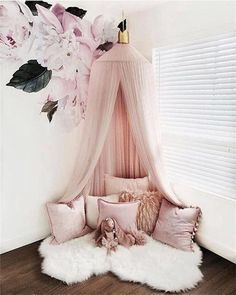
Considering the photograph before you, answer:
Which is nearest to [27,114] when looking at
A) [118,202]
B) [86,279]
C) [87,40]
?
[87,40]

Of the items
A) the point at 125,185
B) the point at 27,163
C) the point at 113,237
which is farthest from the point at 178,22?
the point at 113,237

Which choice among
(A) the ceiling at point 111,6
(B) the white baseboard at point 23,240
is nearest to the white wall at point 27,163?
(B) the white baseboard at point 23,240

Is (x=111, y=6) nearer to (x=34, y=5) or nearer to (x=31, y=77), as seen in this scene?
(x=34, y=5)

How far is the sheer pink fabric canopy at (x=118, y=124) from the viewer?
Answer: 8.55ft

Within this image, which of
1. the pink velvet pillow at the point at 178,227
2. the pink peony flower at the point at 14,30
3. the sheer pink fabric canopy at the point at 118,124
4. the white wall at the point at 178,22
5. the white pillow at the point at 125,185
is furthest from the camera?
the white pillow at the point at 125,185

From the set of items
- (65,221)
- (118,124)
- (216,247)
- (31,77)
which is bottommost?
(216,247)

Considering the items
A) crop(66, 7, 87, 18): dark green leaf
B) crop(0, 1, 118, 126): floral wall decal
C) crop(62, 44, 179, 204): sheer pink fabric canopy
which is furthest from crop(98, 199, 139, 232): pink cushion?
crop(66, 7, 87, 18): dark green leaf

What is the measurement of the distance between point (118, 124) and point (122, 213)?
913mm

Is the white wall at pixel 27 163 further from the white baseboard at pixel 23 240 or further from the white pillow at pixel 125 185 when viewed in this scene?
the white pillow at pixel 125 185

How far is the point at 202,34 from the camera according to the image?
7.71 ft

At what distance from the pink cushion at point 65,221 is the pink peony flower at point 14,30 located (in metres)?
1.47

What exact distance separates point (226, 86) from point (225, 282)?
157 cm

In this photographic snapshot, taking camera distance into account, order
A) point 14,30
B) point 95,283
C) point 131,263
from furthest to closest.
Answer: point 14,30, point 131,263, point 95,283

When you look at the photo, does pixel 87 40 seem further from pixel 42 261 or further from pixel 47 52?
pixel 42 261
